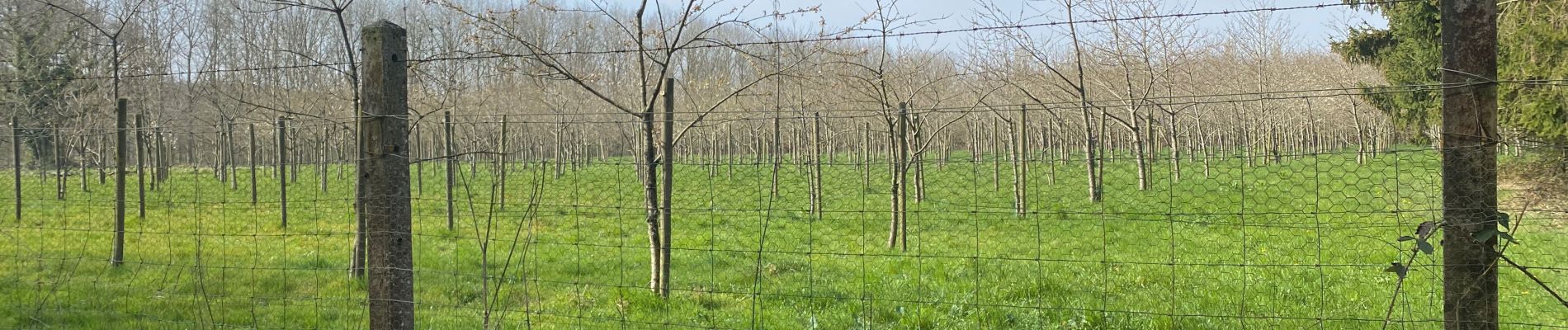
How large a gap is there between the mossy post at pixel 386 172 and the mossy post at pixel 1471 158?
3757mm

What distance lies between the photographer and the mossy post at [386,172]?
11.0ft

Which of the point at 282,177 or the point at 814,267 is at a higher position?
the point at 282,177

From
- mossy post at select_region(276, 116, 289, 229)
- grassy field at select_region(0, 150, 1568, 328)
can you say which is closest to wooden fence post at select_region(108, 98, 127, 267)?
grassy field at select_region(0, 150, 1568, 328)

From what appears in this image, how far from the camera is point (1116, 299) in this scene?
5414mm

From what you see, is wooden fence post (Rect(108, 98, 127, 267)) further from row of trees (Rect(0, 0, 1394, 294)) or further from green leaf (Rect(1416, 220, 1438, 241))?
green leaf (Rect(1416, 220, 1438, 241))

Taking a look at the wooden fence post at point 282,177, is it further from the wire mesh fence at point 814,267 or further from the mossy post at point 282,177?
the wire mesh fence at point 814,267

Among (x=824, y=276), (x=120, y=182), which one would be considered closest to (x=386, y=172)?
(x=824, y=276)

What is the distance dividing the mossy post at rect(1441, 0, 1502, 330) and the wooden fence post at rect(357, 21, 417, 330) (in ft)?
12.3

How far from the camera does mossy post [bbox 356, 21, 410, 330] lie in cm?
334

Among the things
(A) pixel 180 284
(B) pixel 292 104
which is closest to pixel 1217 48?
(A) pixel 180 284

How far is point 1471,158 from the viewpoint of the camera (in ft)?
9.02

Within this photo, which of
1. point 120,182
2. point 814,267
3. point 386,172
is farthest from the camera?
point 120,182

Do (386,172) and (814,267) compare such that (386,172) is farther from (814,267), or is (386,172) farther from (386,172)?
(814,267)

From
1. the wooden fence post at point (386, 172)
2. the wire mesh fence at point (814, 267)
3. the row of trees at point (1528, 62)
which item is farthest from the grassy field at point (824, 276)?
the row of trees at point (1528, 62)
